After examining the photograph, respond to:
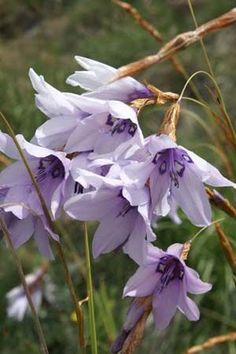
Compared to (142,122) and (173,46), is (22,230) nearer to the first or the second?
(173,46)

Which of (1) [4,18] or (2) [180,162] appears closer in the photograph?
(2) [180,162]

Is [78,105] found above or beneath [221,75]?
above

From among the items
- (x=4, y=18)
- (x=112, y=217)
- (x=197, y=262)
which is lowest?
(x=4, y=18)

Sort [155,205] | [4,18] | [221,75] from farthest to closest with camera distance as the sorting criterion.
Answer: [4,18], [221,75], [155,205]

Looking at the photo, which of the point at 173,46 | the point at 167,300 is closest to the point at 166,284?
the point at 167,300

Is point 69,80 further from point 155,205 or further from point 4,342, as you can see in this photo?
point 4,342

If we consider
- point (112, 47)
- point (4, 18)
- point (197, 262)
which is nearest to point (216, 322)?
point (197, 262)

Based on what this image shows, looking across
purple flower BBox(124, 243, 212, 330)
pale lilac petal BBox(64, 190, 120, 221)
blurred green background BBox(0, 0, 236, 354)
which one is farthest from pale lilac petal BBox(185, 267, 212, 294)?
blurred green background BBox(0, 0, 236, 354)

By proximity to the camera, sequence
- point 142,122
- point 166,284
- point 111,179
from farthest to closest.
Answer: point 142,122
point 166,284
point 111,179
